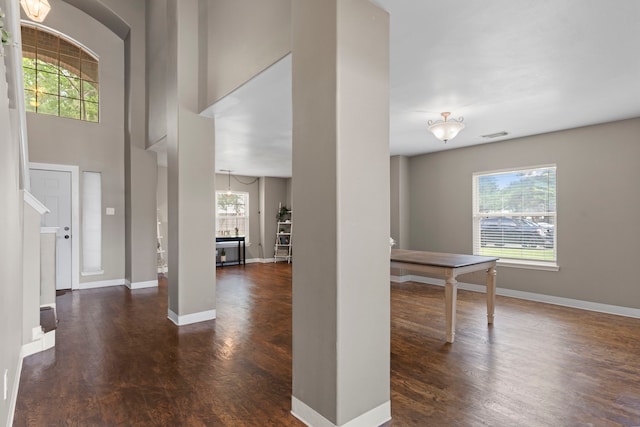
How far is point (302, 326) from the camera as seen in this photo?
6.83 feet

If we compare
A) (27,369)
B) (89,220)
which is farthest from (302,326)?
(89,220)

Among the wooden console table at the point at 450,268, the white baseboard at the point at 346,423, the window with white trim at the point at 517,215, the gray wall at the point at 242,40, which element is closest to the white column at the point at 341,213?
the white baseboard at the point at 346,423

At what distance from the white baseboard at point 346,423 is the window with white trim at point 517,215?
164 inches

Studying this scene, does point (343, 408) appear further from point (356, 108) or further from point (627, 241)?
point (627, 241)

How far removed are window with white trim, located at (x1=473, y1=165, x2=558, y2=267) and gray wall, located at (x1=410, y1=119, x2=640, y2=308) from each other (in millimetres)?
145

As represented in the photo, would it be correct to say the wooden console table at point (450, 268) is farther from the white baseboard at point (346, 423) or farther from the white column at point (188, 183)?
the white column at point (188, 183)

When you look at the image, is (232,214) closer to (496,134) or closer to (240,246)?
(240,246)

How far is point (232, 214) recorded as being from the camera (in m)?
9.55

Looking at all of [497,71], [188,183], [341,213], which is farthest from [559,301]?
[188,183]

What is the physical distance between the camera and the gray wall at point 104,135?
18.7 ft

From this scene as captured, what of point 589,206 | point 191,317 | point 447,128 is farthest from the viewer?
point 589,206

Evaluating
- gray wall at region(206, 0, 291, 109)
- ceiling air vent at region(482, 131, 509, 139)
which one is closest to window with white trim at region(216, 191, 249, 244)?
gray wall at region(206, 0, 291, 109)

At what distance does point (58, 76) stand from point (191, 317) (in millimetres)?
4823

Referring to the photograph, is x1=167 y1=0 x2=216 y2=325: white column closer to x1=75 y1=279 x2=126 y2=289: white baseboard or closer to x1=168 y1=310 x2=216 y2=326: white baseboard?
x1=168 y1=310 x2=216 y2=326: white baseboard
